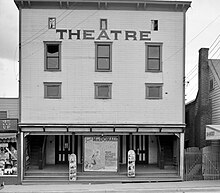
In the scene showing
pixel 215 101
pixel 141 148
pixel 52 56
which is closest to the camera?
pixel 52 56

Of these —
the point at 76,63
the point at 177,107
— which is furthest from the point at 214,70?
the point at 76,63

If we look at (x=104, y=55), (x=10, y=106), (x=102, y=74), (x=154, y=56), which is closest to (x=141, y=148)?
(x=102, y=74)

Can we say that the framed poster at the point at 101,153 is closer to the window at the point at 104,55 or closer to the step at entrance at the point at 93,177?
the step at entrance at the point at 93,177

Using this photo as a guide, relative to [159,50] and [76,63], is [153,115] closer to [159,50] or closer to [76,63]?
[159,50]

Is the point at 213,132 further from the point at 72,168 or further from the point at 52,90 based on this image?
the point at 52,90

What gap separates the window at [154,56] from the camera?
21.5m

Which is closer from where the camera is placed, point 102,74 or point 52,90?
point 52,90

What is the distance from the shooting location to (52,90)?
69.1ft

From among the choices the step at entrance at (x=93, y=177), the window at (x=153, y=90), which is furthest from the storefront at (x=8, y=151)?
the window at (x=153, y=90)

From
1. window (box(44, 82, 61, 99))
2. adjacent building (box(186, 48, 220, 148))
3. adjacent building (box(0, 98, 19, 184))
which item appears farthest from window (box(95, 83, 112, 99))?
adjacent building (box(186, 48, 220, 148))

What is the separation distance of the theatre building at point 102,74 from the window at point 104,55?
6 cm

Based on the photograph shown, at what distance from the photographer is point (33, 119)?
20.8 m

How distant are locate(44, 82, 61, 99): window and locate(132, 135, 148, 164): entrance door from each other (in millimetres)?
6614

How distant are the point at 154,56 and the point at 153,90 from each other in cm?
208
